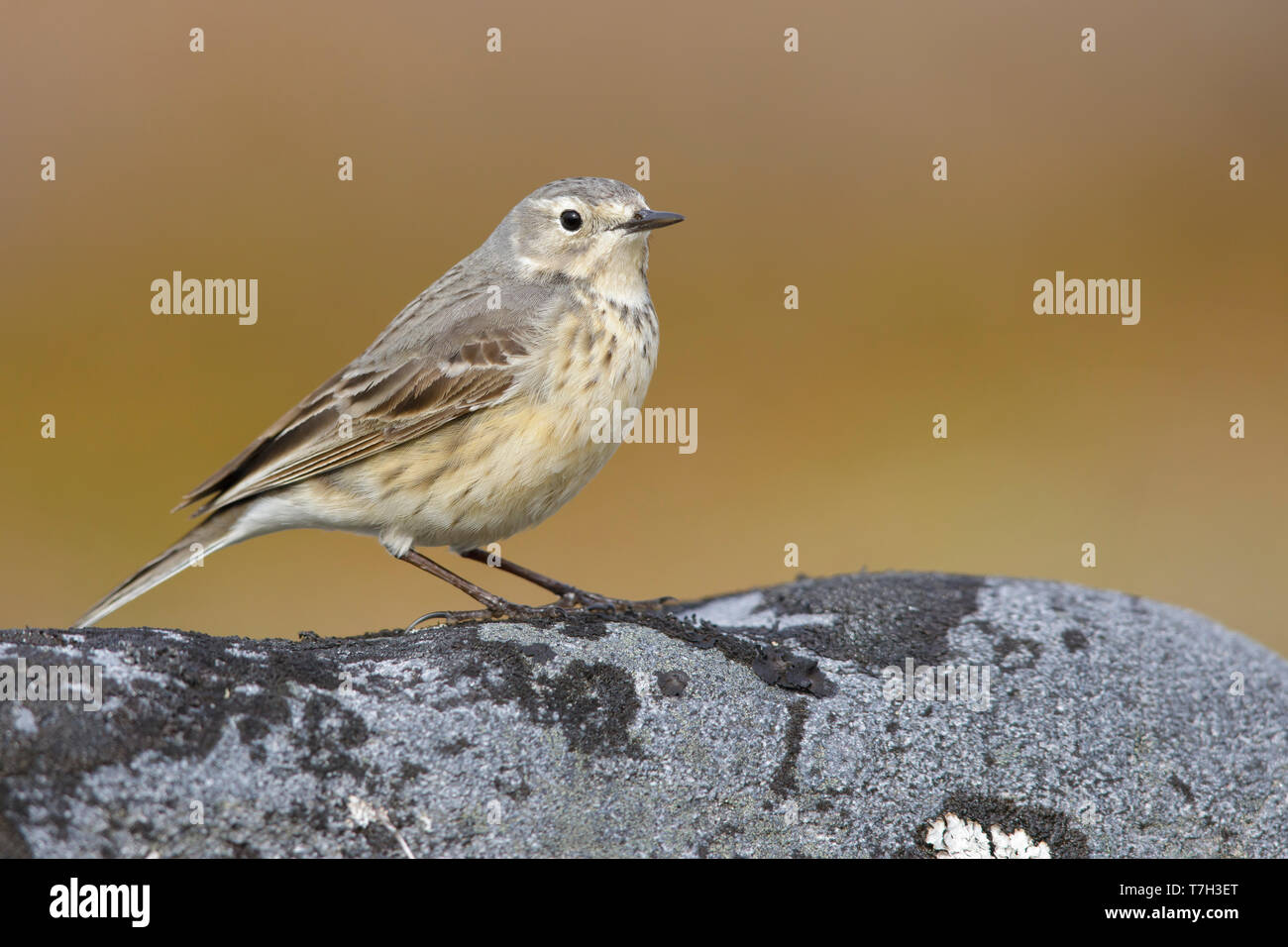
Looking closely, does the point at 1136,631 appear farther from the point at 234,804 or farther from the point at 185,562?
the point at 185,562

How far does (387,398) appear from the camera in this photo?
217 inches

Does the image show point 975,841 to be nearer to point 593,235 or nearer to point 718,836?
point 718,836

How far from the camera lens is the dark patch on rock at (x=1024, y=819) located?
4133mm

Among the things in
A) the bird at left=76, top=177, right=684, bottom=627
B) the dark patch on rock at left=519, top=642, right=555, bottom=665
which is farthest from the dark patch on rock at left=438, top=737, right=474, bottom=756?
the bird at left=76, top=177, right=684, bottom=627

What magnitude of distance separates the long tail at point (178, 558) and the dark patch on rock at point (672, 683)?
8.26 ft

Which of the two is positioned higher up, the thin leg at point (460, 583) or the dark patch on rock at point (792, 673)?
the thin leg at point (460, 583)

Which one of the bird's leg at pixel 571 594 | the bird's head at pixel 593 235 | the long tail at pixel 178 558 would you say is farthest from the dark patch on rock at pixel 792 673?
the long tail at pixel 178 558

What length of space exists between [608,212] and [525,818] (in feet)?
10.5

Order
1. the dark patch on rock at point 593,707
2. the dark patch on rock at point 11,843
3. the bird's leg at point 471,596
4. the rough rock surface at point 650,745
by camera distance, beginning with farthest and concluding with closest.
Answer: the bird's leg at point 471,596 → the dark patch on rock at point 593,707 → the rough rock surface at point 650,745 → the dark patch on rock at point 11,843

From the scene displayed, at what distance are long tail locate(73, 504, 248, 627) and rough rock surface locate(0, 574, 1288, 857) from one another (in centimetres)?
132

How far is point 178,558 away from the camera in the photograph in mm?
5473

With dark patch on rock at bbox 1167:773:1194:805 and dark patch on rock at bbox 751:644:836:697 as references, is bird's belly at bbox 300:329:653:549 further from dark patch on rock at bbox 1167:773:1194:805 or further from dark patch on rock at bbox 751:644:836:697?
dark patch on rock at bbox 1167:773:1194:805

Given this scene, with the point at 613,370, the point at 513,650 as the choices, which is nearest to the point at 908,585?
the point at 613,370

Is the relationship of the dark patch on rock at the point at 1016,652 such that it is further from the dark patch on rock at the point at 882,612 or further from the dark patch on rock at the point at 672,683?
the dark patch on rock at the point at 672,683
